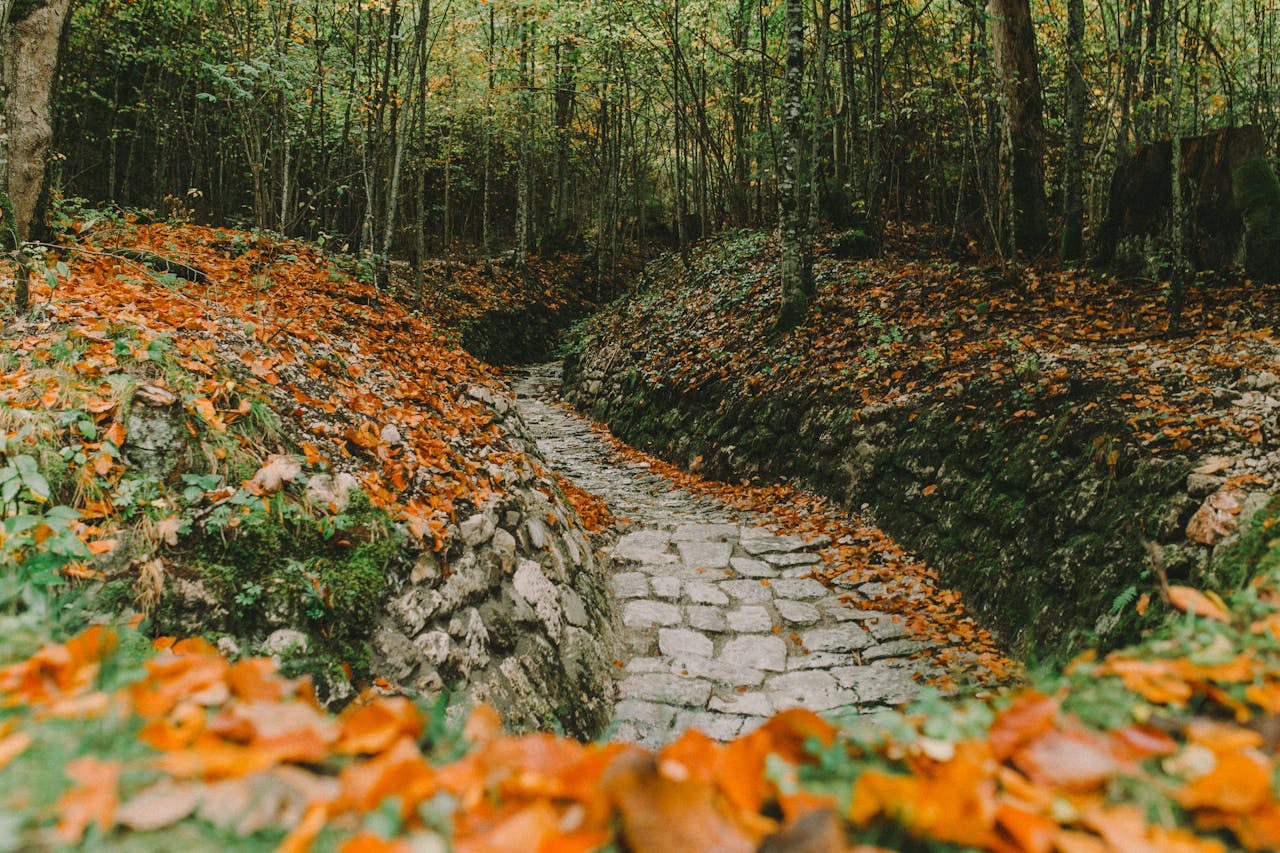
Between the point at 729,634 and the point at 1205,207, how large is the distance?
5.96 m

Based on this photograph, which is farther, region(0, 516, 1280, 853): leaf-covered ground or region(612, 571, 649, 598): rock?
region(612, 571, 649, 598): rock

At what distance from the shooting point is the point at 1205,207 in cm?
592

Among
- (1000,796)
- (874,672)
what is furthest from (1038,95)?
(1000,796)

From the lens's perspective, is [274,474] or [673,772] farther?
[274,474]

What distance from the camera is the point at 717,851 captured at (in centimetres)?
88

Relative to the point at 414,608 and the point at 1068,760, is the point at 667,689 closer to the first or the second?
the point at 414,608

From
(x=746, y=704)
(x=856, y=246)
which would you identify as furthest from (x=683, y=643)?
(x=856, y=246)

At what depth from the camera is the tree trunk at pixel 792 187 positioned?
750 centimetres

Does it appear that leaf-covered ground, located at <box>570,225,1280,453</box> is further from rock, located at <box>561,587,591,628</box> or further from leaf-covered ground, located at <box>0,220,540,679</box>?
leaf-covered ground, located at <box>0,220,540,679</box>

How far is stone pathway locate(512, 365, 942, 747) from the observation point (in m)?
3.43

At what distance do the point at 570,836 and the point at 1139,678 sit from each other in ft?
3.81

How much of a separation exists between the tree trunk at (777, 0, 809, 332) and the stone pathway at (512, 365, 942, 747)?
304 cm

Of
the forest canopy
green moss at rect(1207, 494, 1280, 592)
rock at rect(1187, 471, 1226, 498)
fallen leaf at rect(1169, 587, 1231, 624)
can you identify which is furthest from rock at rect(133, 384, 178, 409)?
the forest canopy

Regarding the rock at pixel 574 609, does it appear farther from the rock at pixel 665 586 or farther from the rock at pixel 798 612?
the rock at pixel 798 612
